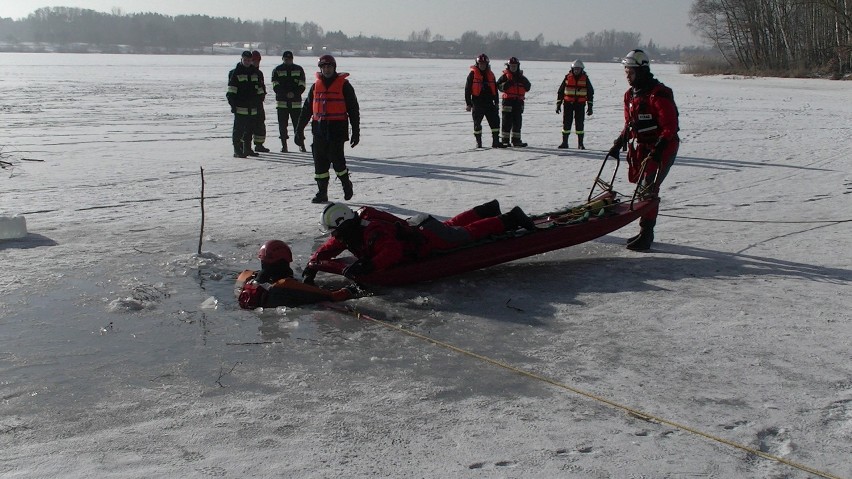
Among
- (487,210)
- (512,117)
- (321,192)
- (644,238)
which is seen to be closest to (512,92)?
(512,117)

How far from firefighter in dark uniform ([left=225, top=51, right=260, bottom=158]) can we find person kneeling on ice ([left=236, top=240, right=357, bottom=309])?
7257mm

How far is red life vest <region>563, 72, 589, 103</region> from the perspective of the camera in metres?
13.9

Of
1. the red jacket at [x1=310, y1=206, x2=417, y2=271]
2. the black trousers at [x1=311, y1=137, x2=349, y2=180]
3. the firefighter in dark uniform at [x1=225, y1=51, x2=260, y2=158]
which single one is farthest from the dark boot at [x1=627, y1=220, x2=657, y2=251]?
the firefighter in dark uniform at [x1=225, y1=51, x2=260, y2=158]

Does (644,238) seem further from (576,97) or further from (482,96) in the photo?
(482,96)

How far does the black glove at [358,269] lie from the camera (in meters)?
5.49

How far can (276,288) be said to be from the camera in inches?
208

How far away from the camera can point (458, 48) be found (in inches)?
4993

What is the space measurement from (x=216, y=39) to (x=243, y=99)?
126187mm

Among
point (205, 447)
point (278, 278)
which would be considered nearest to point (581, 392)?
point (205, 447)

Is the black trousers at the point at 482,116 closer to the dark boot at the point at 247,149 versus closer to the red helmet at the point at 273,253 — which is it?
the dark boot at the point at 247,149

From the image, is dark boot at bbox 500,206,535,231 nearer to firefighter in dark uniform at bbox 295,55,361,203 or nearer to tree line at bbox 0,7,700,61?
firefighter in dark uniform at bbox 295,55,361,203

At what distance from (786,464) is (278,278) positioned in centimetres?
340

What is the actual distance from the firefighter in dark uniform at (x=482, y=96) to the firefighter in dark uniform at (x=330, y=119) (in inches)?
203

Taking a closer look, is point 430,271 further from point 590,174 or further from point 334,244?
point 590,174
